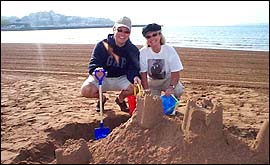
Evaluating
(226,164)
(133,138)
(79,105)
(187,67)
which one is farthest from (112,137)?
(187,67)

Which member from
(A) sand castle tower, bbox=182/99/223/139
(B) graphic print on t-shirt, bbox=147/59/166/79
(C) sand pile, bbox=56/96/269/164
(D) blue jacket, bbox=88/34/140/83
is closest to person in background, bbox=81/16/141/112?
(D) blue jacket, bbox=88/34/140/83

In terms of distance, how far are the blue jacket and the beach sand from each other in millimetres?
557

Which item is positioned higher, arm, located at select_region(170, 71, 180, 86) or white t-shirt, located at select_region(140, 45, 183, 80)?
white t-shirt, located at select_region(140, 45, 183, 80)

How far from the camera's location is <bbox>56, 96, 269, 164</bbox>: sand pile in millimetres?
2213

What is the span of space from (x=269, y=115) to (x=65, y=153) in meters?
1.33

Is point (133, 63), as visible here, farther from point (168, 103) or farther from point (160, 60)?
point (168, 103)

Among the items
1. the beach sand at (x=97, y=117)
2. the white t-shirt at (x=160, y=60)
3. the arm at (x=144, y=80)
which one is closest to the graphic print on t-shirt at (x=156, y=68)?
the white t-shirt at (x=160, y=60)

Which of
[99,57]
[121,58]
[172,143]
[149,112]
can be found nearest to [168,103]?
[121,58]

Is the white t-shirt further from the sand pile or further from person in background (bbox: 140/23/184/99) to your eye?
the sand pile

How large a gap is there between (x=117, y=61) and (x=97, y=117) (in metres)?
0.71

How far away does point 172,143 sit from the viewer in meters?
2.33

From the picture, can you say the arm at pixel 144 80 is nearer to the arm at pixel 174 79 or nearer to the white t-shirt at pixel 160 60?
the white t-shirt at pixel 160 60

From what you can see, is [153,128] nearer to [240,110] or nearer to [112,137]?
[112,137]

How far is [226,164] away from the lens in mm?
2150
